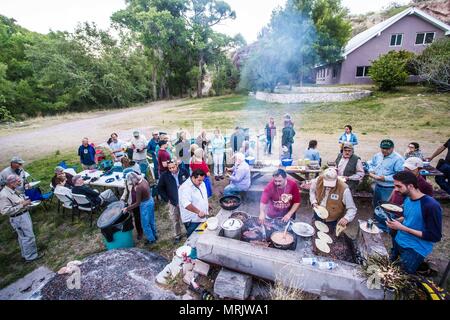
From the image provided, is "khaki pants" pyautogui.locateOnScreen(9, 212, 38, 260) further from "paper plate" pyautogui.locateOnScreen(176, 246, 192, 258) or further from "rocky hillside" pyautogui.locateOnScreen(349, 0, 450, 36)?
"rocky hillside" pyautogui.locateOnScreen(349, 0, 450, 36)

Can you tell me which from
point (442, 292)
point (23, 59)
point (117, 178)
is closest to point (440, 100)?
point (442, 292)

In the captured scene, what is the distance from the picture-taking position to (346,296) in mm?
2910

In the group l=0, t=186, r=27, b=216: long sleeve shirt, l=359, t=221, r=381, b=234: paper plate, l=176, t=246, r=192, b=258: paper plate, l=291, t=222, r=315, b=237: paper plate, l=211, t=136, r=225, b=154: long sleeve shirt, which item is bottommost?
l=176, t=246, r=192, b=258: paper plate


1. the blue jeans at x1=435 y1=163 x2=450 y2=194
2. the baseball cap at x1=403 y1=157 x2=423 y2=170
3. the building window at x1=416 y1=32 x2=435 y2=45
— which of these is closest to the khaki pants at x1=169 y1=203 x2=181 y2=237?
the baseball cap at x1=403 y1=157 x2=423 y2=170

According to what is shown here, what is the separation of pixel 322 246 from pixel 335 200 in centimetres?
91

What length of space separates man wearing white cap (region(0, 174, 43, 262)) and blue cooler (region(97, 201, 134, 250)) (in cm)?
160

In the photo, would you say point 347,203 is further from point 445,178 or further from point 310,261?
point 445,178

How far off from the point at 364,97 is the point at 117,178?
68.0 feet

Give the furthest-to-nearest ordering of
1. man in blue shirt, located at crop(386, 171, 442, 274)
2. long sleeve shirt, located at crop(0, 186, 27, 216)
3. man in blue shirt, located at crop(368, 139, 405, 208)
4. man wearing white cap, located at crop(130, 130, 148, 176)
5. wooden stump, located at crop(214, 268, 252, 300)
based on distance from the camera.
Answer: man wearing white cap, located at crop(130, 130, 148, 176)
man in blue shirt, located at crop(368, 139, 405, 208)
long sleeve shirt, located at crop(0, 186, 27, 216)
wooden stump, located at crop(214, 268, 252, 300)
man in blue shirt, located at crop(386, 171, 442, 274)

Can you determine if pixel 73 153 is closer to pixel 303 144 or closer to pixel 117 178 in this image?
pixel 117 178

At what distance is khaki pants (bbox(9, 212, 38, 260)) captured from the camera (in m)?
4.77

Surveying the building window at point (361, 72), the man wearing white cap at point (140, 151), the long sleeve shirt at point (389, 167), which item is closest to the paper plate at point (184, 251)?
the long sleeve shirt at point (389, 167)

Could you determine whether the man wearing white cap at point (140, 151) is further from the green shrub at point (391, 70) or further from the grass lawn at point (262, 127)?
the green shrub at point (391, 70)

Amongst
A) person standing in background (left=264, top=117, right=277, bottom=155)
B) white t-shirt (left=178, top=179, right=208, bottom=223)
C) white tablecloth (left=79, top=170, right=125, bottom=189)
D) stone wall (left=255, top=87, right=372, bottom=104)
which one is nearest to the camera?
white t-shirt (left=178, top=179, right=208, bottom=223)
